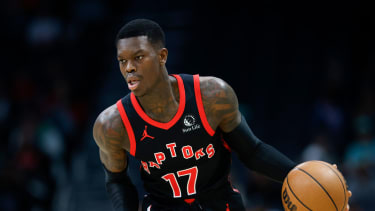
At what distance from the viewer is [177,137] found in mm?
3664

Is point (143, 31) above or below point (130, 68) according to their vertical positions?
above

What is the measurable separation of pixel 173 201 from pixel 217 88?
834mm

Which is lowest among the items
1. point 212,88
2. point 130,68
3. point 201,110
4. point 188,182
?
point 188,182

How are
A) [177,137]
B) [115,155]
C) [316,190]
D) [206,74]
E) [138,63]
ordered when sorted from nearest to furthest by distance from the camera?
[316,190], [138,63], [177,137], [115,155], [206,74]

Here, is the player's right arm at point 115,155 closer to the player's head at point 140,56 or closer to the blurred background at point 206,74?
the player's head at point 140,56

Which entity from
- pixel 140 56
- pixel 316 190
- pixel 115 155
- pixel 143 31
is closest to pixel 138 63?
pixel 140 56

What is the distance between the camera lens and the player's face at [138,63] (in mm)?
3469

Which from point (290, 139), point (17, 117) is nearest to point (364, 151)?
point (290, 139)

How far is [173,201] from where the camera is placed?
12.4ft

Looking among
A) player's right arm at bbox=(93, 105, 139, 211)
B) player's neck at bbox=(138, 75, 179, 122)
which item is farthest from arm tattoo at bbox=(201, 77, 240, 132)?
player's right arm at bbox=(93, 105, 139, 211)

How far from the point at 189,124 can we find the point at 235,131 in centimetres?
35

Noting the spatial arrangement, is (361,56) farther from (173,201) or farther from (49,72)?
→ (173,201)

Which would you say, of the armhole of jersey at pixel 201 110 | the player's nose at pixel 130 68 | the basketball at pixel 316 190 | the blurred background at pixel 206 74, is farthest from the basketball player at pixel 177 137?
the blurred background at pixel 206 74

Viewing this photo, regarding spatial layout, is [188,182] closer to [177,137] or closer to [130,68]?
[177,137]
